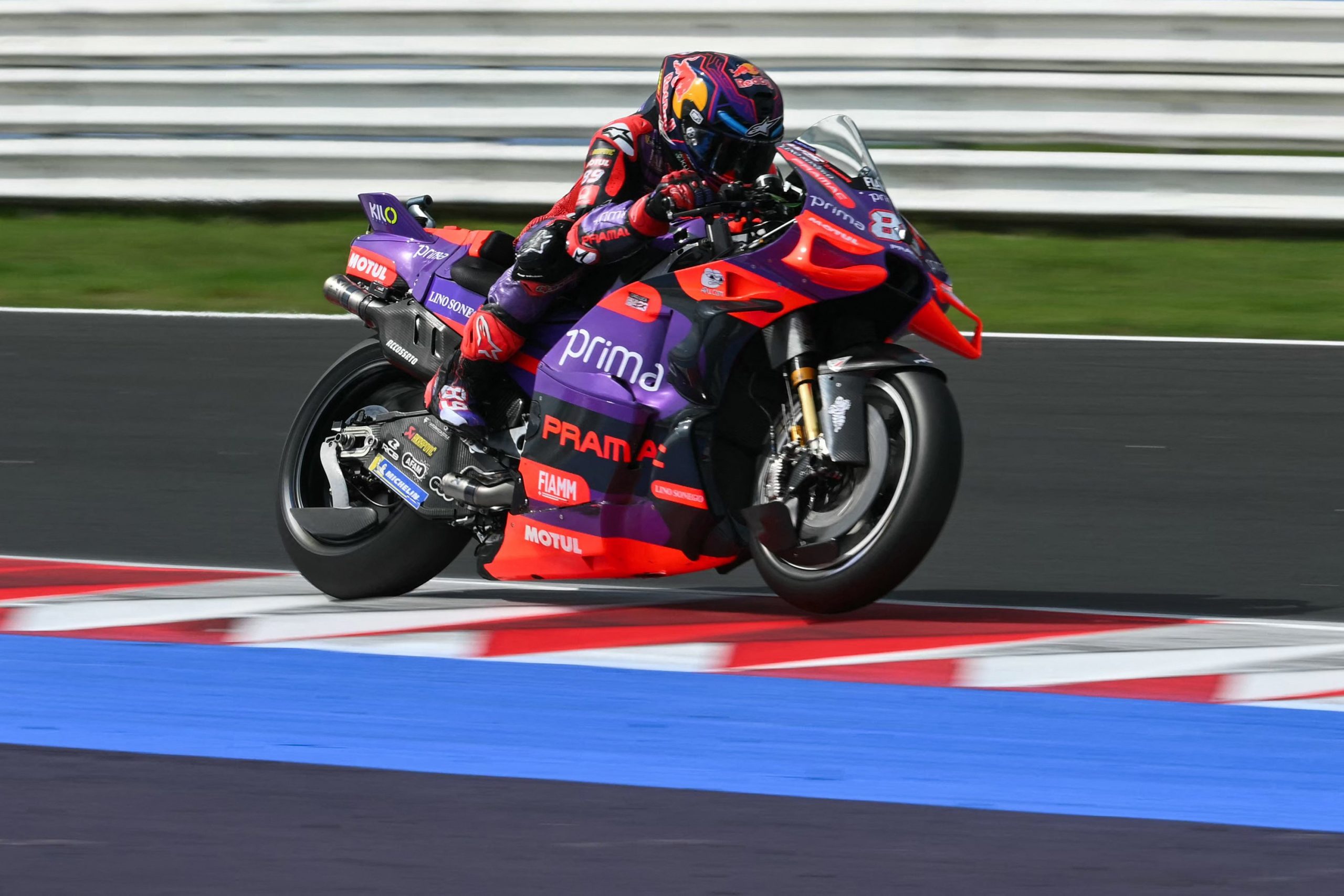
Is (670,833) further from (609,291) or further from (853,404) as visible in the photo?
(609,291)

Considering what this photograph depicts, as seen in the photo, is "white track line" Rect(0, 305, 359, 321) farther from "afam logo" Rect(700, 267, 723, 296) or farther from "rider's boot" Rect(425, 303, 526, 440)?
"afam logo" Rect(700, 267, 723, 296)

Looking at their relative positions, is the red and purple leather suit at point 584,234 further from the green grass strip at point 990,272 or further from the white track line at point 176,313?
the green grass strip at point 990,272

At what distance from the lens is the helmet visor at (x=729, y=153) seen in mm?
4988

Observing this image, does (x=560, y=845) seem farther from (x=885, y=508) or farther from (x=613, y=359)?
(x=613, y=359)

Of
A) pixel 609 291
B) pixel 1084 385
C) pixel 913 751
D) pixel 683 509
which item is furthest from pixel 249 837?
pixel 1084 385

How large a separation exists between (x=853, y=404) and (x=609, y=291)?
0.86m

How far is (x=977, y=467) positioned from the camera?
23.8 feet

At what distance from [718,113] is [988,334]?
16.8 feet

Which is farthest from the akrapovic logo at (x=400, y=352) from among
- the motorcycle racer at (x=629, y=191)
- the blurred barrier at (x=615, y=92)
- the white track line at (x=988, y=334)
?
the blurred barrier at (x=615, y=92)

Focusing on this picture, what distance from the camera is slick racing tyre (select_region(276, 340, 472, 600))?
18.6 feet

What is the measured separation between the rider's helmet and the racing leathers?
0.32ft

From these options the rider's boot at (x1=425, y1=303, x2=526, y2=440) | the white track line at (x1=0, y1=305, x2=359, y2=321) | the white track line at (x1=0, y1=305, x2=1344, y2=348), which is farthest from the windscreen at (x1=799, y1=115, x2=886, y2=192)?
the white track line at (x1=0, y1=305, x2=359, y2=321)

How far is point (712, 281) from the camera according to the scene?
16.4 ft

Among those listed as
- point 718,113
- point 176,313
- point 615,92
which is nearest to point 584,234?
point 718,113
